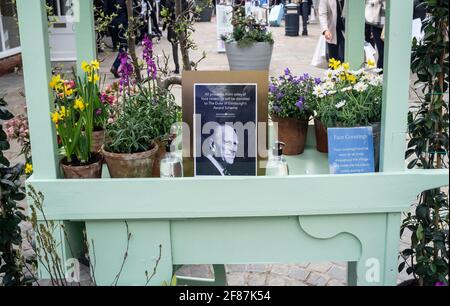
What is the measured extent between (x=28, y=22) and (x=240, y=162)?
2.88 feet

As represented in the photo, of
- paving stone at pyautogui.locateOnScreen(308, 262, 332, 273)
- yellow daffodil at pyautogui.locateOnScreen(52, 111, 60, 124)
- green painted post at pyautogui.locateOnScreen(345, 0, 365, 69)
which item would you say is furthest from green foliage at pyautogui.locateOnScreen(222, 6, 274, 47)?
yellow daffodil at pyautogui.locateOnScreen(52, 111, 60, 124)

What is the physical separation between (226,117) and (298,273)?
1825mm

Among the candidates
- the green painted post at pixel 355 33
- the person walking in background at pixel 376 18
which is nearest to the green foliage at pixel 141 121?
the green painted post at pixel 355 33

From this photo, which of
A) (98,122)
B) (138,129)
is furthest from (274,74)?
(138,129)

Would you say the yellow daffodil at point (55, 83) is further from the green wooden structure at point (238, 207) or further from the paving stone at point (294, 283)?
the paving stone at point (294, 283)

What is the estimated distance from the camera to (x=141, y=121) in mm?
2209

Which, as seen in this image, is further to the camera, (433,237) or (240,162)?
(433,237)

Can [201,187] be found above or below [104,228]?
above

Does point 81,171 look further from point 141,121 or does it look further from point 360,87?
point 360,87

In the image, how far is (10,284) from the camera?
2471 mm

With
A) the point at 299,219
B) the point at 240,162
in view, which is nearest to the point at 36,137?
the point at 240,162

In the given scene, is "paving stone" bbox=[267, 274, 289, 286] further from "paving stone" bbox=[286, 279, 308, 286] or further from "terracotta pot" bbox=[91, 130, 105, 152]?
"terracotta pot" bbox=[91, 130, 105, 152]

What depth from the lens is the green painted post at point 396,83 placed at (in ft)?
6.14

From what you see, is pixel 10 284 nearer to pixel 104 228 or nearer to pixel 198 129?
pixel 104 228
